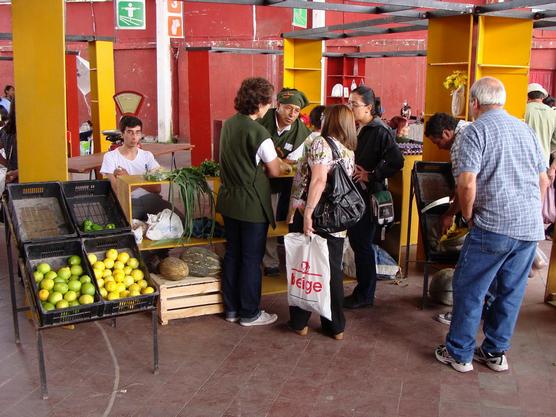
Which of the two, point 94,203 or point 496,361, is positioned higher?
point 94,203

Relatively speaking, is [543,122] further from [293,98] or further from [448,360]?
[448,360]

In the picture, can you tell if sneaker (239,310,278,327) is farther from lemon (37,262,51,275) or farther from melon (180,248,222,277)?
lemon (37,262,51,275)

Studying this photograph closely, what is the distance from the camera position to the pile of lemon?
3844 millimetres

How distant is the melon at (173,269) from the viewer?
15.5 feet

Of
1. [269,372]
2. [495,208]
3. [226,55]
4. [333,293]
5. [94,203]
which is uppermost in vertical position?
[226,55]

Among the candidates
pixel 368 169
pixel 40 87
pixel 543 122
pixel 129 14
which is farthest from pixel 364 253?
pixel 129 14

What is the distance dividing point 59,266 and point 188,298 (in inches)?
45.5

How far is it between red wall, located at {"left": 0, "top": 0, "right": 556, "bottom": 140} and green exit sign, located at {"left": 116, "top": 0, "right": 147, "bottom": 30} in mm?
2697

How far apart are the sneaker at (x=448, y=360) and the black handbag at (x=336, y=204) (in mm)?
1065

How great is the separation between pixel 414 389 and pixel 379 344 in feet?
2.23

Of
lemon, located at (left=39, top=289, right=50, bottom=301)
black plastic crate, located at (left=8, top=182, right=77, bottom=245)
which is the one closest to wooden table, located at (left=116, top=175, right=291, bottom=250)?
black plastic crate, located at (left=8, top=182, right=77, bottom=245)

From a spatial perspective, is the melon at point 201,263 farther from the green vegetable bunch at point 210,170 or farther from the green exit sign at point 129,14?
the green exit sign at point 129,14

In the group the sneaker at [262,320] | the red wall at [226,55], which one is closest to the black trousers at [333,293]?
the sneaker at [262,320]

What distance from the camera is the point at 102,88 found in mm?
10125
